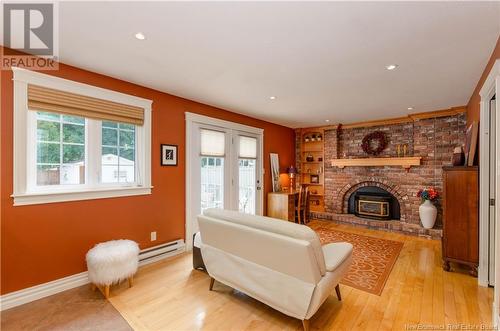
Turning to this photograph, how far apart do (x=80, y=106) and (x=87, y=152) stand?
528mm

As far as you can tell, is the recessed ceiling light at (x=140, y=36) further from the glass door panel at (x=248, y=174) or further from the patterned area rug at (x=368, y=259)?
the patterned area rug at (x=368, y=259)

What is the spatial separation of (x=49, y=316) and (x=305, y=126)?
5.78m

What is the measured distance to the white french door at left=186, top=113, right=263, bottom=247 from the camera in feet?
12.5

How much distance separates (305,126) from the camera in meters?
6.19

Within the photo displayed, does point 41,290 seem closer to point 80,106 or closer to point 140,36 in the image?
point 80,106

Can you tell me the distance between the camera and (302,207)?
5.59m

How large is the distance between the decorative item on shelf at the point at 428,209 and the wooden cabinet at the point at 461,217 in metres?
1.67

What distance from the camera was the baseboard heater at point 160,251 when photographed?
313 centimetres

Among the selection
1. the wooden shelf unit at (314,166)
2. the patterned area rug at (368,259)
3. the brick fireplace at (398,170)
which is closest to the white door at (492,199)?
the patterned area rug at (368,259)

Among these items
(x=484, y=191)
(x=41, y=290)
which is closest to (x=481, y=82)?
(x=484, y=191)

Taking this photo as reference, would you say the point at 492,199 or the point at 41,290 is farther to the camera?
the point at 492,199

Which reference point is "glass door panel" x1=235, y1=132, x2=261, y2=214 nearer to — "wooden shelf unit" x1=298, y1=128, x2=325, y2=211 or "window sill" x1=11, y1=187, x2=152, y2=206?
"wooden shelf unit" x1=298, y1=128, x2=325, y2=211

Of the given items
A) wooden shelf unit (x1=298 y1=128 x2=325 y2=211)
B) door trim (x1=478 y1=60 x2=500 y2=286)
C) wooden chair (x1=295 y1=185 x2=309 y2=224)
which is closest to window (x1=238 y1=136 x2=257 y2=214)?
wooden chair (x1=295 y1=185 x2=309 y2=224)

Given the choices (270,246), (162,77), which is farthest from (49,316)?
(162,77)
